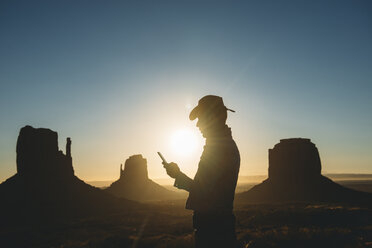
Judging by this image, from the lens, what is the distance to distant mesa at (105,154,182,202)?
133288 millimetres

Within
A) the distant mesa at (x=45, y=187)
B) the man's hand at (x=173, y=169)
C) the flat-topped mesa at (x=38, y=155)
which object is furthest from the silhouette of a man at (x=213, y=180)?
the flat-topped mesa at (x=38, y=155)

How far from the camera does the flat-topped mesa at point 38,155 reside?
208ft

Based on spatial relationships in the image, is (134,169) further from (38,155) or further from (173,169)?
(173,169)

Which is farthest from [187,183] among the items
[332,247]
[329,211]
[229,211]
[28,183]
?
[28,183]

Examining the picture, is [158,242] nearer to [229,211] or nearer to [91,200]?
[229,211]

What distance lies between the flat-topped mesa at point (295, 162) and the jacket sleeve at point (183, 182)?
91.6m

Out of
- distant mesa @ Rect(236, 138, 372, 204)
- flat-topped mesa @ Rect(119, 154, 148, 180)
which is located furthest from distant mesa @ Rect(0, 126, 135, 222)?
flat-topped mesa @ Rect(119, 154, 148, 180)

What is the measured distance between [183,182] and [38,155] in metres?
70.2

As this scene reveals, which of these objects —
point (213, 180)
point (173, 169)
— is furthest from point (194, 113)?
point (213, 180)

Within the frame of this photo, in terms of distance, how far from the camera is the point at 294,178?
87.7m

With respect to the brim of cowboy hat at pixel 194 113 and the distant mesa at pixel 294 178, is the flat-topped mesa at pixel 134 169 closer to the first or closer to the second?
the distant mesa at pixel 294 178

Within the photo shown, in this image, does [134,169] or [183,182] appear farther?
[134,169]

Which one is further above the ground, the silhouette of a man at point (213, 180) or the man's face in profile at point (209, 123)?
the man's face in profile at point (209, 123)

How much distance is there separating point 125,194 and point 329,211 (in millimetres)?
104157
